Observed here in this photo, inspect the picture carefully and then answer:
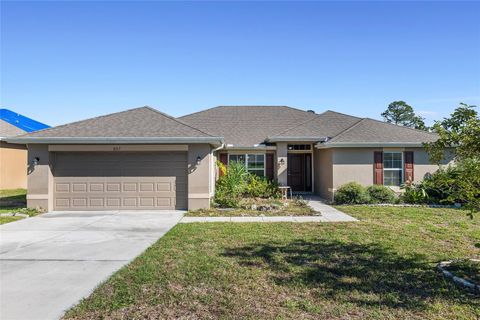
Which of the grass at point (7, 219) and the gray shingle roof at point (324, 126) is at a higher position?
the gray shingle roof at point (324, 126)

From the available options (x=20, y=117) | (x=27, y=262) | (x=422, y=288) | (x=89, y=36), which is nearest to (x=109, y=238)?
(x=27, y=262)

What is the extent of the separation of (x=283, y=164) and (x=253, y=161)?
1848 mm

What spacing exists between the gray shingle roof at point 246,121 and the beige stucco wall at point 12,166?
10.8 meters

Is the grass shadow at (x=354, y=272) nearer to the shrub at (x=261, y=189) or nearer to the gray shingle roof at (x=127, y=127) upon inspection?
the gray shingle roof at (x=127, y=127)

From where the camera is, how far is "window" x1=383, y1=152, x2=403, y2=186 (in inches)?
575

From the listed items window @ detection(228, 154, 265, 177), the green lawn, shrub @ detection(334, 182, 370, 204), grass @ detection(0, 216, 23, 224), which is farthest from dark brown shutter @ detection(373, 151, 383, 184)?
grass @ detection(0, 216, 23, 224)

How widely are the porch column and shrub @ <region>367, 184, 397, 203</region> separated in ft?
14.4

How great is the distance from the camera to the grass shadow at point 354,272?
429cm

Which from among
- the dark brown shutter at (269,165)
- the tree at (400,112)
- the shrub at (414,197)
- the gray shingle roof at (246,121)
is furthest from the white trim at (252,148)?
the tree at (400,112)

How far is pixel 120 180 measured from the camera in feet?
40.4

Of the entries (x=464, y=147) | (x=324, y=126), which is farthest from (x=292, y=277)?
(x=324, y=126)

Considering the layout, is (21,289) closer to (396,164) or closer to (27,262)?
(27,262)

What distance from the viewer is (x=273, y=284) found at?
4.75 meters

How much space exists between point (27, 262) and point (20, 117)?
30603 millimetres
